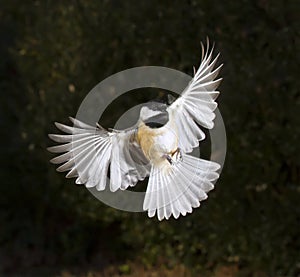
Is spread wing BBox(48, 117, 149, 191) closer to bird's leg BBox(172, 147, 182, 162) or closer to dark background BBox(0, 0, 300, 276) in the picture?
bird's leg BBox(172, 147, 182, 162)

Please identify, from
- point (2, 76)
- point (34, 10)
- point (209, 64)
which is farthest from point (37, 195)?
point (209, 64)

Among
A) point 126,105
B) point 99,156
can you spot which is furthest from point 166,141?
point 126,105

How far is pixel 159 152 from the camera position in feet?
4.65

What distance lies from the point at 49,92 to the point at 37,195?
55.7 inches

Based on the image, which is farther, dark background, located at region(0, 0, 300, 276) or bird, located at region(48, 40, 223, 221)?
dark background, located at region(0, 0, 300, 276)

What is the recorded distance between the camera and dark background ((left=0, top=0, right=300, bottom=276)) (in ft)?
17.0

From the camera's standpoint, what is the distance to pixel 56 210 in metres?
8.00

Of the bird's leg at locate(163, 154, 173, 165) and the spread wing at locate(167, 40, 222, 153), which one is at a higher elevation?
the spread wing at locate(167, 40, 222, 153)

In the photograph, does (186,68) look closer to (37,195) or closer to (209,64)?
(37,195)

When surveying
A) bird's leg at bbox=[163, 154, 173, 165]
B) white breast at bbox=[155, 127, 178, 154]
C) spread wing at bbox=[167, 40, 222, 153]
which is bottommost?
bird's leg at bbox=[163, 154, 173, 165]

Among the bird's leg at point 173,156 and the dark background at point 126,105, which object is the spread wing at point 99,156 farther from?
the dark background at point 126,105

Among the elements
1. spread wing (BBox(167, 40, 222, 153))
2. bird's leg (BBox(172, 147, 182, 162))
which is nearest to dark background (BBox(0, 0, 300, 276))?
spread wing (BBox(167, 40, 222, 153))

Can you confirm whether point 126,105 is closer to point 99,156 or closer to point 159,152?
point 99,156

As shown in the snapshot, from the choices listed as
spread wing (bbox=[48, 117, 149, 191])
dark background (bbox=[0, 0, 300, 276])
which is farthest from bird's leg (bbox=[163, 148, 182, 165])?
dark background (bbox=[0, 0, 300, 276])
